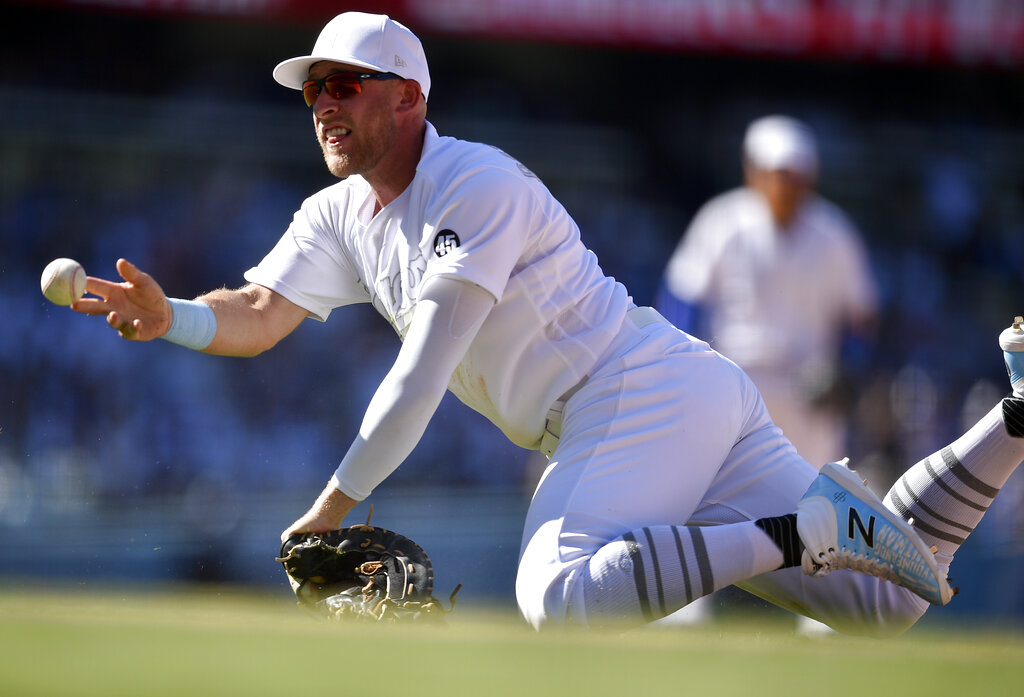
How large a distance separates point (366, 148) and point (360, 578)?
4.02 feet

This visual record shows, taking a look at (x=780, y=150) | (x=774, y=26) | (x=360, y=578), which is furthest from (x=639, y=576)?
(x=774, y=26)

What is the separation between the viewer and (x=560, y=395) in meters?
3.65

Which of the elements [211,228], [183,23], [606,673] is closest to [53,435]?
[211,228]

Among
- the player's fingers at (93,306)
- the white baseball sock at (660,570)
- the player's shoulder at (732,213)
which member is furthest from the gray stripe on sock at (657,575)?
the player's shoulder at (732,213)

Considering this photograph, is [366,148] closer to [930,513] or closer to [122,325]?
[122,325]

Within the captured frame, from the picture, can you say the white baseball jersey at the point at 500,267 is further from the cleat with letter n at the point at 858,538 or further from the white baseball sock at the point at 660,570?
the cleat with letter n at the point at 858,538

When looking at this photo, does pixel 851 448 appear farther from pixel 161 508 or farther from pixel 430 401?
pixel 430 401

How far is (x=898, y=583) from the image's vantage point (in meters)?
3.50

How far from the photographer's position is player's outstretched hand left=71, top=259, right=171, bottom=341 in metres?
3.67

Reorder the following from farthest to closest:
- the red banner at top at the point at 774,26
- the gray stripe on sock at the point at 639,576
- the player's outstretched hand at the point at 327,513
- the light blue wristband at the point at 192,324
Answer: the red banner at top at the point at 774,26 < the light blue wristband at the point at 192,324 < the player's outstretched hand at the point at 327,513 < the gray stripe on sock at the point at 639,576

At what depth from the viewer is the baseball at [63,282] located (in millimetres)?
3523

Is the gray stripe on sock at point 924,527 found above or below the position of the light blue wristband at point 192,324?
below

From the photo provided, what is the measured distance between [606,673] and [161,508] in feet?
21.7

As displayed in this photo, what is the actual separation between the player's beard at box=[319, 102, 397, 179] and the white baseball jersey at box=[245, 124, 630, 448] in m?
0.12
